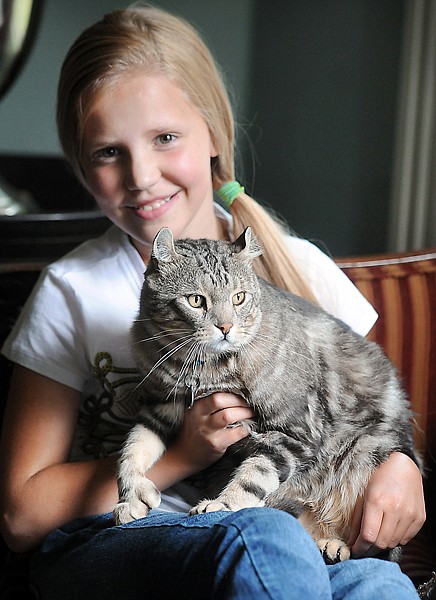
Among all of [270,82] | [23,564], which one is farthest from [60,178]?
[23,564]

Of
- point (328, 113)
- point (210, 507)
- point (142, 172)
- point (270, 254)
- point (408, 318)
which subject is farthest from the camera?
point (328, 113)

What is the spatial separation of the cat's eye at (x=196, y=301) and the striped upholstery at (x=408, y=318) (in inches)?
22.7

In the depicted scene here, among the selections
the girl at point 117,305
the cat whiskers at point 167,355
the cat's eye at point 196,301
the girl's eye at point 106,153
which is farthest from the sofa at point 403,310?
the cat's eye at point 196,301

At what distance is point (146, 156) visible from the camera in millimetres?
1441

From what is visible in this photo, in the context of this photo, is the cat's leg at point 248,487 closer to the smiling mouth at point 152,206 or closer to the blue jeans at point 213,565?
the blue jeans at point 213,565

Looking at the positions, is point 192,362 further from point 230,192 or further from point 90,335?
point 230,192

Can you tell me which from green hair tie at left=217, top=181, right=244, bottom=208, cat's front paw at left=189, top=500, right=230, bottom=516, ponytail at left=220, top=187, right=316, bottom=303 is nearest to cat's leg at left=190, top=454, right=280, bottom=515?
cat's front paw at left=189, top=500, right=230, bottom=516

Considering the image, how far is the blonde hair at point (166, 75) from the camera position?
1479 millimetres

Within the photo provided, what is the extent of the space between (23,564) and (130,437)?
1.44 feet

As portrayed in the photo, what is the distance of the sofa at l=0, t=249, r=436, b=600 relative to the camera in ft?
5.57

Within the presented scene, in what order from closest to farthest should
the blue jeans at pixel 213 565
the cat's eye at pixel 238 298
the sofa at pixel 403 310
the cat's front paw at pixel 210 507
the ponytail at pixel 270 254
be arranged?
the blue jeans at pixel 213 565 → the cat's front paw at pixel 210 507 → the cat's eye at pixel 238 298 → the ponytail at pixel 270 254 → the sofa at pixel 403 310

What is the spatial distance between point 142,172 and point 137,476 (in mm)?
500

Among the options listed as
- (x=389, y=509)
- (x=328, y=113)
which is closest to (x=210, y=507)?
(x=389, y=509)

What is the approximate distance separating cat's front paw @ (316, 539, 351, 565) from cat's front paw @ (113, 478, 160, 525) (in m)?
0.28
